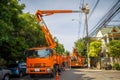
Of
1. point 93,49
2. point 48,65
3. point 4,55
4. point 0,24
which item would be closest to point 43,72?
point 48,65

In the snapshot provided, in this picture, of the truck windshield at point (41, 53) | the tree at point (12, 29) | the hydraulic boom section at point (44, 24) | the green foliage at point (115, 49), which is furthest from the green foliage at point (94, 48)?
the truck windshield at point (41, 53)

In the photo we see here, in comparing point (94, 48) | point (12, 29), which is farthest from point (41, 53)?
point (94, 48)

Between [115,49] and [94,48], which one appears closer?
[115,49]

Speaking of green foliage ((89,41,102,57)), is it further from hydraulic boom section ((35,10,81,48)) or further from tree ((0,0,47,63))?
→ hydraulic boom section ((35,10,81,48))

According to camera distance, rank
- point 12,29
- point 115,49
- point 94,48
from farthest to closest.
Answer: point 94,48 < point 115,49 < point 12,29

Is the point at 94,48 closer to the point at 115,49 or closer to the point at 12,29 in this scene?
the point at 115,49

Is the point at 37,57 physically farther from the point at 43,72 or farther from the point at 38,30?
the point at 38,30

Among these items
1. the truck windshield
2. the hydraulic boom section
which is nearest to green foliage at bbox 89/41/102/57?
the hydraulic boom section

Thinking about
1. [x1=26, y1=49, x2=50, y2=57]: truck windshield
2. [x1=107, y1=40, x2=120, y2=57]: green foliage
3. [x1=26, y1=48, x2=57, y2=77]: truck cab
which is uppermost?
[x1=107, y1=40, x2=120, y2=57]: green foliage

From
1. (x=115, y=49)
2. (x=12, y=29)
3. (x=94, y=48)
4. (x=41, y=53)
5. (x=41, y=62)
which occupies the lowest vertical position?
(x=41, y=62)

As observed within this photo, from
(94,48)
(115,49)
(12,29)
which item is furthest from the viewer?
(94,48)

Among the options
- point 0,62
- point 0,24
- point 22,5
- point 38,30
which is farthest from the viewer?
point 38,30

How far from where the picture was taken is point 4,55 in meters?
26.9

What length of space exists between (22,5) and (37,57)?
7.62 m
